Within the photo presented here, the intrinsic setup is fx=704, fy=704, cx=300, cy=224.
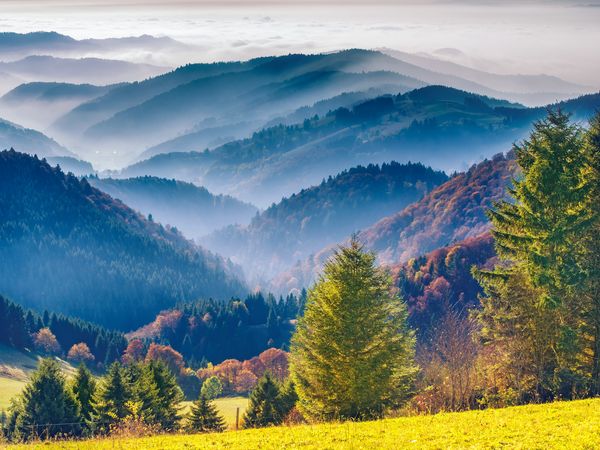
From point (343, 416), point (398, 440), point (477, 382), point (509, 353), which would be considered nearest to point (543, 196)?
point (509, 353)

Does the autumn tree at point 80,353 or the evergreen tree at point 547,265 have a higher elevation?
the autumn tree at point 80,353

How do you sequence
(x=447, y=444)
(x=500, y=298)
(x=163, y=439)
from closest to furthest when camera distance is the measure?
(x=447, y=444) < (x=163, y=439) < (x=500, y=298)

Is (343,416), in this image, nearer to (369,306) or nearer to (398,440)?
(369,306)

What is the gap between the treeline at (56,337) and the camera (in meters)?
165

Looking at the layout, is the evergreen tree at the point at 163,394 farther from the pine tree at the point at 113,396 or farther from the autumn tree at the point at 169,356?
the autumn tree at the point at 169,356

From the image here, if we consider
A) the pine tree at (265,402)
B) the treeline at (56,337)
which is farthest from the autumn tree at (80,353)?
the pine tree at (265,402)

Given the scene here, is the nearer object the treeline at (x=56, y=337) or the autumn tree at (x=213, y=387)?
the autumn tree at (x=213, y=387)

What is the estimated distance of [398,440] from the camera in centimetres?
2636

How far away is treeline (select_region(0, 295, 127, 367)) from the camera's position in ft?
541

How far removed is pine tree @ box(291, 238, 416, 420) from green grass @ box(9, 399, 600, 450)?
9.13 meters

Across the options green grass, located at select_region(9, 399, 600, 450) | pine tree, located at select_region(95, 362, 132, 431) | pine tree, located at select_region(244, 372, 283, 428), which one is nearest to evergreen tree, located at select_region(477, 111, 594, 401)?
green grass, located at select_region(9, 399, 600, 450)

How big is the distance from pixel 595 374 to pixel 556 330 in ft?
10.4

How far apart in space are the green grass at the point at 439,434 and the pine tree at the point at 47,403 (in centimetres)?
3511

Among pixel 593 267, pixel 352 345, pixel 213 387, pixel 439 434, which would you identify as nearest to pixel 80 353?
pixel 213 387
